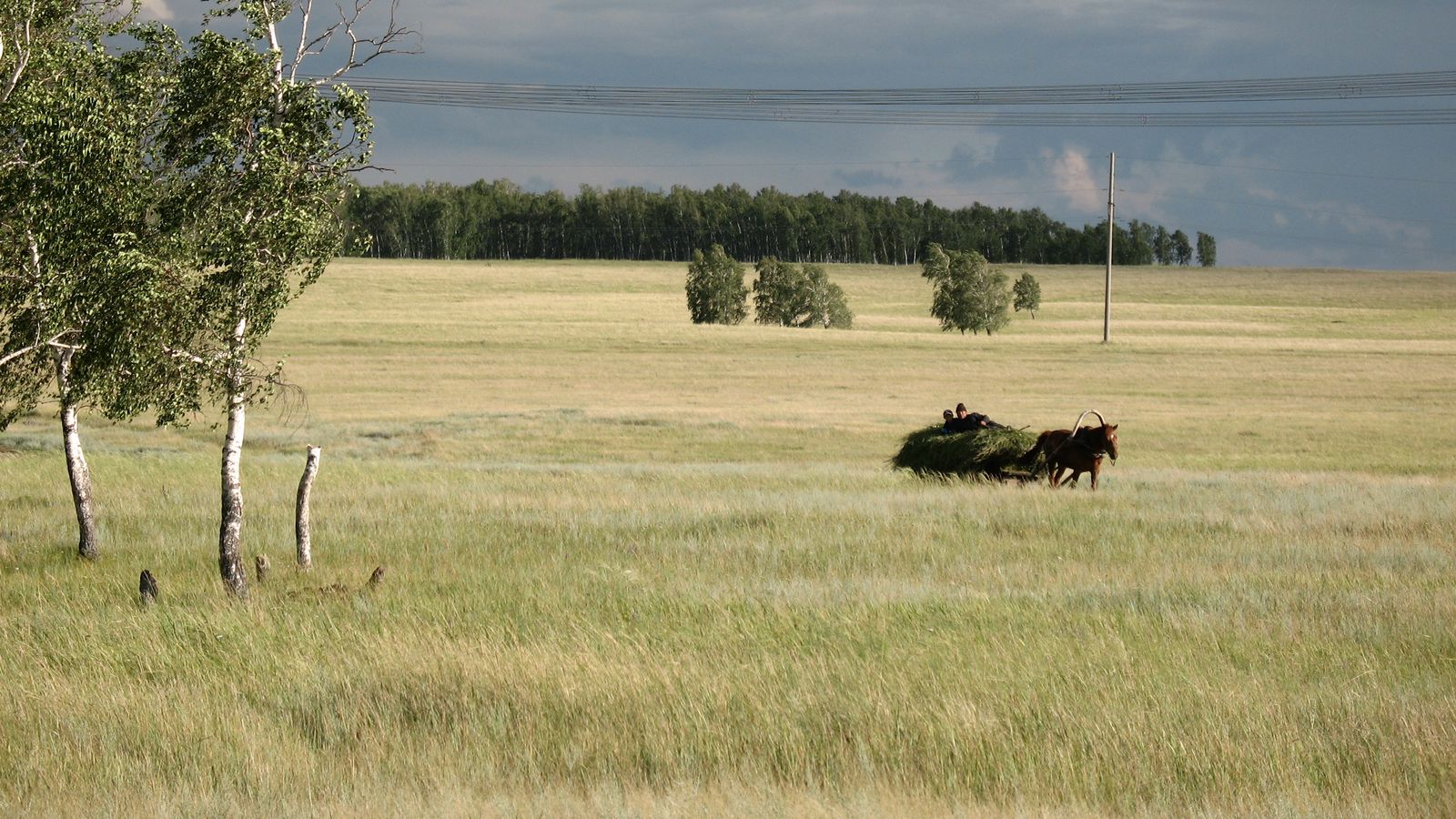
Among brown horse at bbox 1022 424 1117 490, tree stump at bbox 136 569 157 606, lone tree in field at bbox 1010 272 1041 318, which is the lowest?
tree stump at bbox 136 569 157 606

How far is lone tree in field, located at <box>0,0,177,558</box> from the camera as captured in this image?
11.8 m

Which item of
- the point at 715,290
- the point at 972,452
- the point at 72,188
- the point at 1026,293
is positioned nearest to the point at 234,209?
the point at 72,188

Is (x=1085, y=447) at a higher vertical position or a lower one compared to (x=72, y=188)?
lower

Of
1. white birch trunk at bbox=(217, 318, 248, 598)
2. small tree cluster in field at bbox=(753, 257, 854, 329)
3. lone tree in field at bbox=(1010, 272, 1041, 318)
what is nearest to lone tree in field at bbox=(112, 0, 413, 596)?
white birch trunk at bbox=(217, 318, 248, 598)

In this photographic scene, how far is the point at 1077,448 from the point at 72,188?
14.9 m

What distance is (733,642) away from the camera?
10.2 metres

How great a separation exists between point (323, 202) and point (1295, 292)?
144737 millimetres

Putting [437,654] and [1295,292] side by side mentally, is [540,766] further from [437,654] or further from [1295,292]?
[1295,292]

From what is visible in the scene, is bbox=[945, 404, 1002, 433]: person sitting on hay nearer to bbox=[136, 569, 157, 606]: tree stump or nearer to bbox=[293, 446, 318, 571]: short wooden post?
bbox=[293, 446, 318, 571]: short wooden post

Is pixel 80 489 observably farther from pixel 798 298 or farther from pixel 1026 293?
pixel 1026 293

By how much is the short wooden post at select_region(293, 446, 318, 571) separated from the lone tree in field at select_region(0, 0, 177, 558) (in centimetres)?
204

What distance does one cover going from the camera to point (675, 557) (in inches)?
586

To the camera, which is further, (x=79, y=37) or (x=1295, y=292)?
(x=1295, y=292)

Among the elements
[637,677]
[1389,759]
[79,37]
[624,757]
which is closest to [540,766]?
[624,757]
